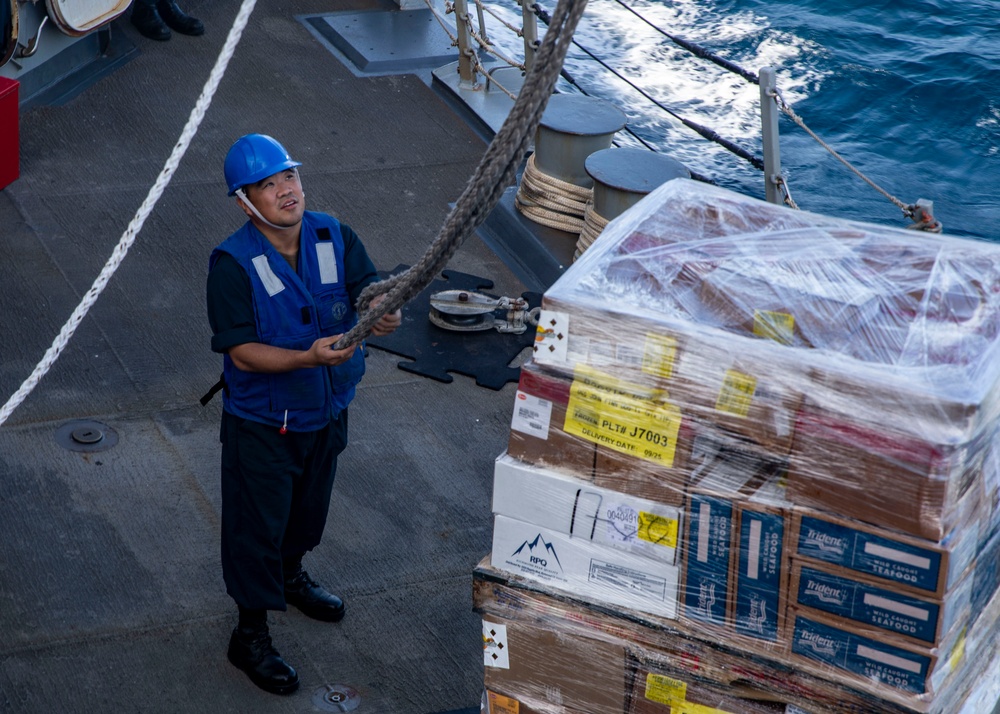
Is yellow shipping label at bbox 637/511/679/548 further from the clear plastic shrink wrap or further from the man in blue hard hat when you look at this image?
the man in blue hard hat

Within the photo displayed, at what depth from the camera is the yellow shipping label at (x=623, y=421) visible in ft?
8.34

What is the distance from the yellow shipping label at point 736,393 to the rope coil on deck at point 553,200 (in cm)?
417

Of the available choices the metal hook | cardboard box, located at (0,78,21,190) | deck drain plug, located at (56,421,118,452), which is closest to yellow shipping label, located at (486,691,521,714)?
deck drain plug, located at (56,421,118,452)

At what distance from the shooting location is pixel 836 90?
55.9 feet

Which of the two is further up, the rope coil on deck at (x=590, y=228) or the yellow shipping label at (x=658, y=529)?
the yellow shipping label at (x=658, y=529)

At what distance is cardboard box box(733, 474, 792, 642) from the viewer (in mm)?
2477

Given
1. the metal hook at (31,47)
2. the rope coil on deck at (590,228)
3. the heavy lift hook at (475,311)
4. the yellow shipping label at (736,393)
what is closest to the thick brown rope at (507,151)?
the yellow shipping label at (736,393)

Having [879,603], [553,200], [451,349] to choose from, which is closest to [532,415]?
[879,603]

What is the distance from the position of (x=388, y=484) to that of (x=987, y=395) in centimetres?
296

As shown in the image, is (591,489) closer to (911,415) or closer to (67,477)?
(911,415)

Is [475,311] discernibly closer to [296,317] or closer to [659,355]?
[296,317]

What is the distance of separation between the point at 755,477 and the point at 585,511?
1.40 feet

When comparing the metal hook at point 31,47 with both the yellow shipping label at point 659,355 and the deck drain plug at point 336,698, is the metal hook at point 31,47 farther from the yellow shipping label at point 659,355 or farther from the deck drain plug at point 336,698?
the yellow shipping label at point 659,355

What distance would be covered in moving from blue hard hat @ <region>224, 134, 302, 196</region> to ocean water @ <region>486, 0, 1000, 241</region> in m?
9.19
